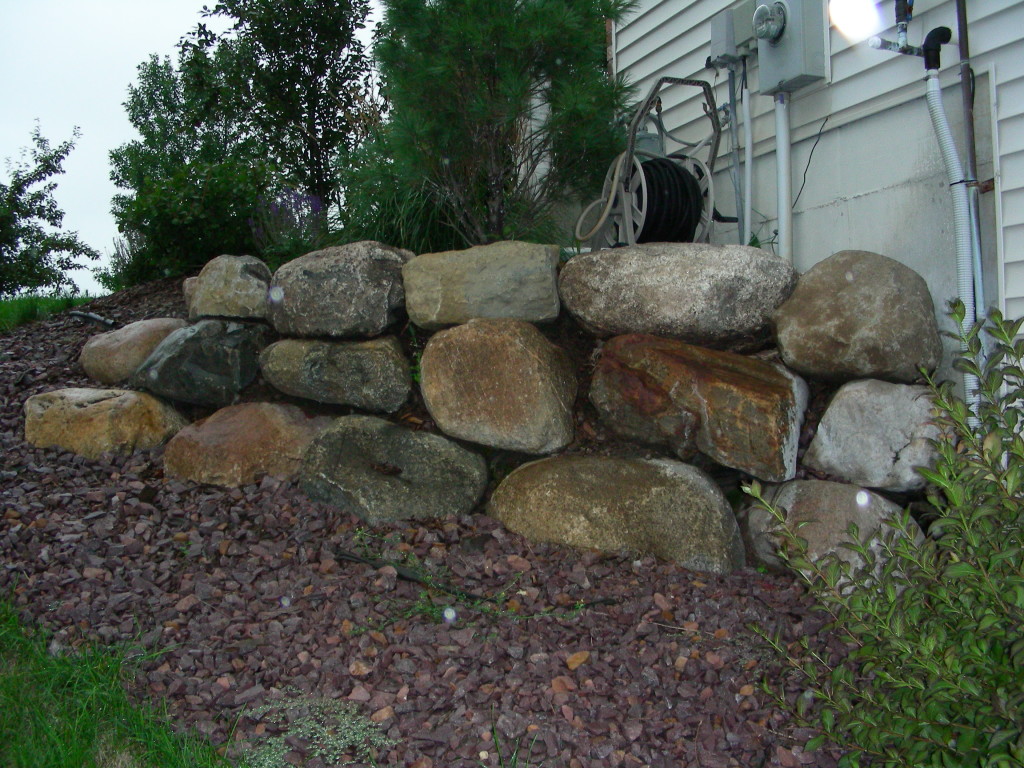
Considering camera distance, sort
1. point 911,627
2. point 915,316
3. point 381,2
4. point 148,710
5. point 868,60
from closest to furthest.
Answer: point 911,627, point 148,710, point 915,316, point 868,60, point 381,2

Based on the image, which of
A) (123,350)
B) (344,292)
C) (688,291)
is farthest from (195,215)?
(688,291)

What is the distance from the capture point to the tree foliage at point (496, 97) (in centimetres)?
432

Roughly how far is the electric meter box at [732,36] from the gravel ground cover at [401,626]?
304 centimetres

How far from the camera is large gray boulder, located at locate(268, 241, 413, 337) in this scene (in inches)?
166

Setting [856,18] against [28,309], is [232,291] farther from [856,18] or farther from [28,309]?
[856,18]

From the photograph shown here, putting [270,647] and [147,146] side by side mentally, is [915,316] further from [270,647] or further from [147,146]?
[147,146]

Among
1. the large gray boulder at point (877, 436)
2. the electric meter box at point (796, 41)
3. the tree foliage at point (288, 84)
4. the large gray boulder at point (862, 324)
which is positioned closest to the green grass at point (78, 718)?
the large gray boulder at point (877, 436)

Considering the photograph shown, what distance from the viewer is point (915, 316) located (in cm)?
362

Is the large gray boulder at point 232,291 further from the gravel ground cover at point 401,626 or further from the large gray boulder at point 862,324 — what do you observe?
the large gray boulder at point 862,324

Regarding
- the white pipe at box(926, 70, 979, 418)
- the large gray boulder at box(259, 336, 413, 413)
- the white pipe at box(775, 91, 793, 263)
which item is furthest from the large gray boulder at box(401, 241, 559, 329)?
the white pipe at box(926, 70, 979, 418)

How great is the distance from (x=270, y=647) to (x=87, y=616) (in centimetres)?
71

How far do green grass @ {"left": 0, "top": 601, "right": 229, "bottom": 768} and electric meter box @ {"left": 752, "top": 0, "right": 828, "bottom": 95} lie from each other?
3941mm

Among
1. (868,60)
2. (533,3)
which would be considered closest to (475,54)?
(533,3)

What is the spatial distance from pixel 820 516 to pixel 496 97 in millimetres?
2647
